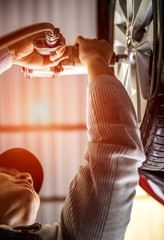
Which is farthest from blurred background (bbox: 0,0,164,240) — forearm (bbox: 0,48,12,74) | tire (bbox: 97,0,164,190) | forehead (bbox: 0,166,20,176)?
forearm (bbox: 0,48,12,74)

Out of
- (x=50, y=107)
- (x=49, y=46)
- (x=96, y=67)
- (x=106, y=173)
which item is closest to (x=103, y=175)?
(x=106, y=173)

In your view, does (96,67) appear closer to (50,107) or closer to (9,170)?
(9,170)

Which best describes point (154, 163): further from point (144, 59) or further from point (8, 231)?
point (8, 231)

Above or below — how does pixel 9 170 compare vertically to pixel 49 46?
below

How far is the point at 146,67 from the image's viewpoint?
3.21ft

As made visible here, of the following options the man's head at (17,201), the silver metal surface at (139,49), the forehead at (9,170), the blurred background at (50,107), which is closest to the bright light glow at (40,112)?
the blurred background at (50,107)

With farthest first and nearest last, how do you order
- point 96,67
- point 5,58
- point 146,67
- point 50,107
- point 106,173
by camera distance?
point 50,107 < point 146,67 < point 5,58 < point 96,67 < point 106,173

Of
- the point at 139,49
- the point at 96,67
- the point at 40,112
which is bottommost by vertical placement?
the point at 40,112

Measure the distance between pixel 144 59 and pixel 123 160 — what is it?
610 millimetres

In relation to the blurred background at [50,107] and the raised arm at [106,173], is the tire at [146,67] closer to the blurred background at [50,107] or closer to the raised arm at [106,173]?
the raised arm at [106,173]

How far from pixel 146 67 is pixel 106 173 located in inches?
23.7

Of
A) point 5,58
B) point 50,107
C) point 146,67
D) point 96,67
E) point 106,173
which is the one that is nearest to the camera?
point 106,173

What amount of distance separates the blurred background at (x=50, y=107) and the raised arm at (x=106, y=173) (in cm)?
147

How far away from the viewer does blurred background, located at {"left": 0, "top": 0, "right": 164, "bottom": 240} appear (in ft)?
6.38
